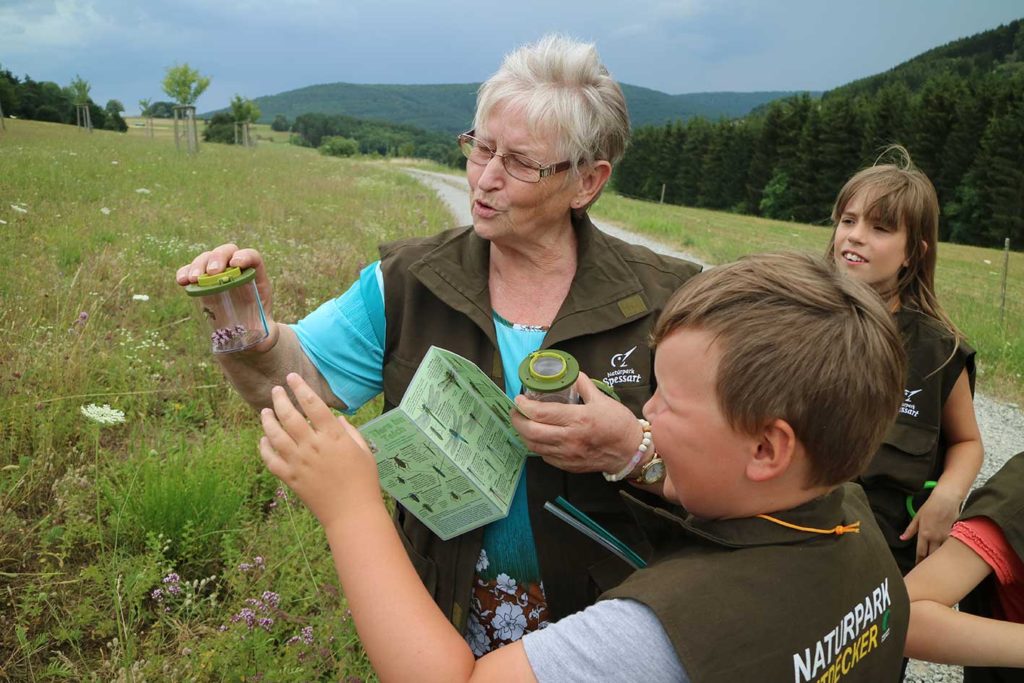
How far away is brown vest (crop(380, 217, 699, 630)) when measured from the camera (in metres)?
1.85

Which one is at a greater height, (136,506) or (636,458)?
(636,458)

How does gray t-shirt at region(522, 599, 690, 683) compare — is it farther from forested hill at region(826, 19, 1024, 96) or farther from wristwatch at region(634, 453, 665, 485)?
forested hill at region(826, 19, 1024, 96)

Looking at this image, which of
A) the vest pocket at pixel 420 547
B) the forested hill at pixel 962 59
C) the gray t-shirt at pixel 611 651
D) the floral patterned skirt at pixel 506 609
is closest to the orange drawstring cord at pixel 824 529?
the gray t-shirt at pixel 611 651

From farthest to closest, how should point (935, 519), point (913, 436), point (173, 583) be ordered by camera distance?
point (173, 583)
point (913, 436)
point (935, 519)

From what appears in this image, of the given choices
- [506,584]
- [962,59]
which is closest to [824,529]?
[506,584]

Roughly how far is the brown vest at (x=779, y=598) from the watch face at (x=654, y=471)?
0.46 meters

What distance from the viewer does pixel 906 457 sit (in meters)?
2.44

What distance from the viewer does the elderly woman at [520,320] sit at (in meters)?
1.86

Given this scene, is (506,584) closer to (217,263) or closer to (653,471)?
(653,471)

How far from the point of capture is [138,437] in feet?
11.7

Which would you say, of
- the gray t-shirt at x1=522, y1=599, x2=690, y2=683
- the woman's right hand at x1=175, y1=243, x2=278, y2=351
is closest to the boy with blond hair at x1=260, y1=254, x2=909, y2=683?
the gray t-shirt at x1=522, y1=599, x2=690, y2=683

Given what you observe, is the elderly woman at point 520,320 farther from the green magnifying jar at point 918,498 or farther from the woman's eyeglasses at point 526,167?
the green magnifying jar at point 918,498

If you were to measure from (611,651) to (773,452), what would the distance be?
426mm

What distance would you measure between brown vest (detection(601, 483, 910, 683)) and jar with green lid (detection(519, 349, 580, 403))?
348 mm
